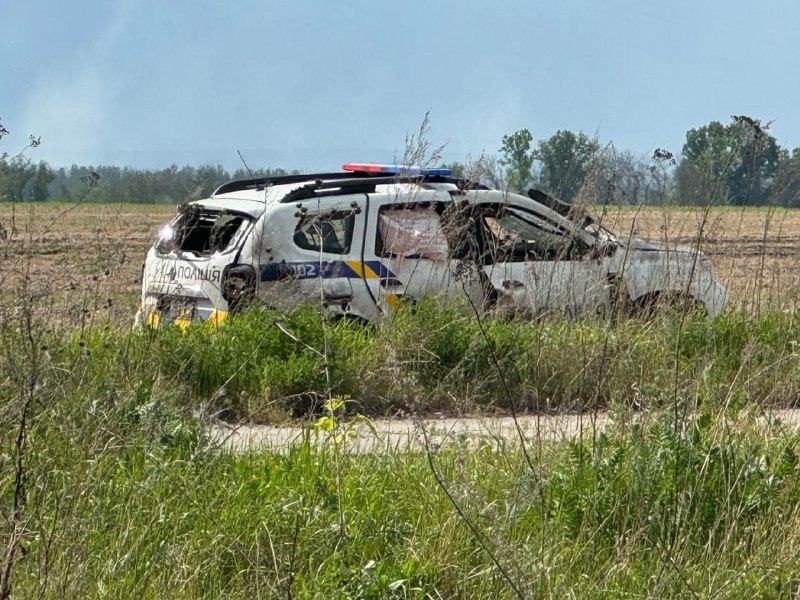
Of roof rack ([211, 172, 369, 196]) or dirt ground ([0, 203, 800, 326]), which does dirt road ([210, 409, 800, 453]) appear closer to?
dirt ground ([0, 203, 800, 326])

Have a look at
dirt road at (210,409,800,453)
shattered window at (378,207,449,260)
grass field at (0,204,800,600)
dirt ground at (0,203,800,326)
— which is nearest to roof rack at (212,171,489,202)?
shattered window at (378,207,449,260)

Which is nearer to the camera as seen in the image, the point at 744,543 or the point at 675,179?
the point at 744,543

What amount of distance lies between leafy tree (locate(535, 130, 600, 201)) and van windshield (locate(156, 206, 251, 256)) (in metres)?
2.99

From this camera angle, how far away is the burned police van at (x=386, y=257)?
32.1 feet

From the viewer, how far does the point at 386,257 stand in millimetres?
10117

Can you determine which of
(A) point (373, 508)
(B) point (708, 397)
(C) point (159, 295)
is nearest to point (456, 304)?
(C) point (159, 295)

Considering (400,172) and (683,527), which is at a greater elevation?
(400,172)

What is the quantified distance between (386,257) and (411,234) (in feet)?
0.87

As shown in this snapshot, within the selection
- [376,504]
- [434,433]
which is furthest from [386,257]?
[376,504]

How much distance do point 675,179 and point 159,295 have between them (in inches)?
159

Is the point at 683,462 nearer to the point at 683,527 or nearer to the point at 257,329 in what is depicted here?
the point at 683,527

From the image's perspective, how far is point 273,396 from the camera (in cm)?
844

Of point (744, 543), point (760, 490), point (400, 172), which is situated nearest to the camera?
point (744, 543)

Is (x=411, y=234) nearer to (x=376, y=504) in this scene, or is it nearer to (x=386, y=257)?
(x=386, y=257)
